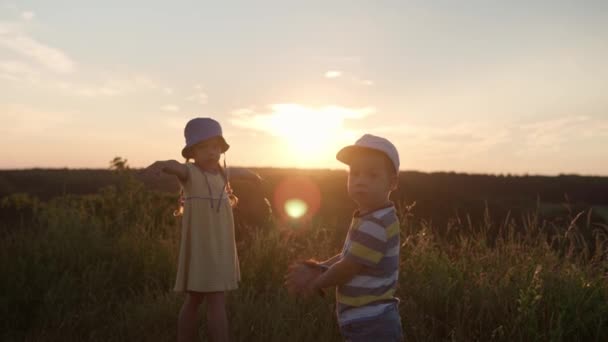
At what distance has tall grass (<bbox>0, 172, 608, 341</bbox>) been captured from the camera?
408 cm

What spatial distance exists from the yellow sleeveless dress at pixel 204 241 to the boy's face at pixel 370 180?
149 centimetres

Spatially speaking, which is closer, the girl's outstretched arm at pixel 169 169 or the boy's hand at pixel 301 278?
the boy's hand at pixel 301 278

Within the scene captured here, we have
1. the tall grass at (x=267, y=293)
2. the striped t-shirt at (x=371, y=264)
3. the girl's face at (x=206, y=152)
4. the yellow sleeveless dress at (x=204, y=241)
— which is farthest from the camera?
the tall grass at (x=267, y=293)

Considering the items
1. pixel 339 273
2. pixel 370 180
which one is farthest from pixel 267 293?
pixel 370 180

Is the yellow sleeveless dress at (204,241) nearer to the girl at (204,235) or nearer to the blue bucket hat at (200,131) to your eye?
the girl at (204,235)

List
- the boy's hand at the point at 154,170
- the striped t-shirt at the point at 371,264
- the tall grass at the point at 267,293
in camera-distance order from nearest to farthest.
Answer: the striped t-shirt at the point at 371,264 < the boy's hand at the point at 154,170 < the tall grass at the point at 267,293

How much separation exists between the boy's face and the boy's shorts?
500 mm

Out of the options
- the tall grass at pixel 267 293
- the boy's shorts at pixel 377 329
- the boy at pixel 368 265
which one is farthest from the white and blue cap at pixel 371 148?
A: the tall grass at pixel 267 293

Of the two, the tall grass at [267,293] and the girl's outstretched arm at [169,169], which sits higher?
the girl's outstretched arm at [169,169]

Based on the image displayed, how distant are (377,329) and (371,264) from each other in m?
0.32

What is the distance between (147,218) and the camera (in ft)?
25.1

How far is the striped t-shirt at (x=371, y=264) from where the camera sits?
2.29 m

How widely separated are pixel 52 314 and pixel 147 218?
118 inches

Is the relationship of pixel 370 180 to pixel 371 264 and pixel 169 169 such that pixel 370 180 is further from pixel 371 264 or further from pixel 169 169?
pixel 169 169
